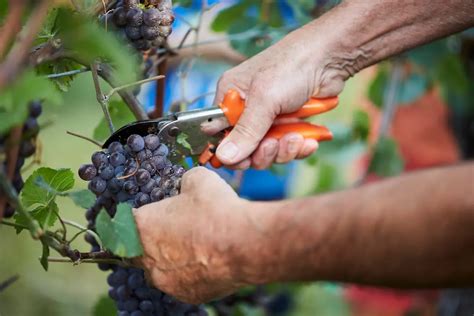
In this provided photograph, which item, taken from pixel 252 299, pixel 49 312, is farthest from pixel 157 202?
pixel 49 312

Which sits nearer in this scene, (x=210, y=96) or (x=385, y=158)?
(x=385, y=158)

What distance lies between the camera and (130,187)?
1192mm

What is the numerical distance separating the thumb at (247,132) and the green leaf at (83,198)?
34cm

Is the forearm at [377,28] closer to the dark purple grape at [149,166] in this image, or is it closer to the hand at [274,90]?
the hand at [274,90]

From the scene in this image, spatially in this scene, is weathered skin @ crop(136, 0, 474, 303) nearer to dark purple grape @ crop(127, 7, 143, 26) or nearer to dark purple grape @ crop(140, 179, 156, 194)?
dark purple grape @ crop(140, 179, 156, 194)

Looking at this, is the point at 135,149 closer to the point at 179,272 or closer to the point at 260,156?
the point at 179,272

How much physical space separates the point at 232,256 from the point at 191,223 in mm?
75

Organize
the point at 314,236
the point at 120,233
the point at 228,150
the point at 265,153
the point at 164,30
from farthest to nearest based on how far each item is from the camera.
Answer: the point at 265,153 < the point at 228,150 < the point at 164,30 < the point at 120,233 < the point at 314,236

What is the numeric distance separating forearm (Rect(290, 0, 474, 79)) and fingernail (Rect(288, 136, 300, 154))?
6.4 inches

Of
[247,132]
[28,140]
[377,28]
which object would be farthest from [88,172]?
Result: [377,28]

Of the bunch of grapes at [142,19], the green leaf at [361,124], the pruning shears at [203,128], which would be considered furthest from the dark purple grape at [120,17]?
the green leaf at [361,124]

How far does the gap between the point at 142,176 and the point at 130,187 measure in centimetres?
3

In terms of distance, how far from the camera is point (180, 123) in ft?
4.61

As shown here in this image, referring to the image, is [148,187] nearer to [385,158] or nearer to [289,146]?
[289,146]
